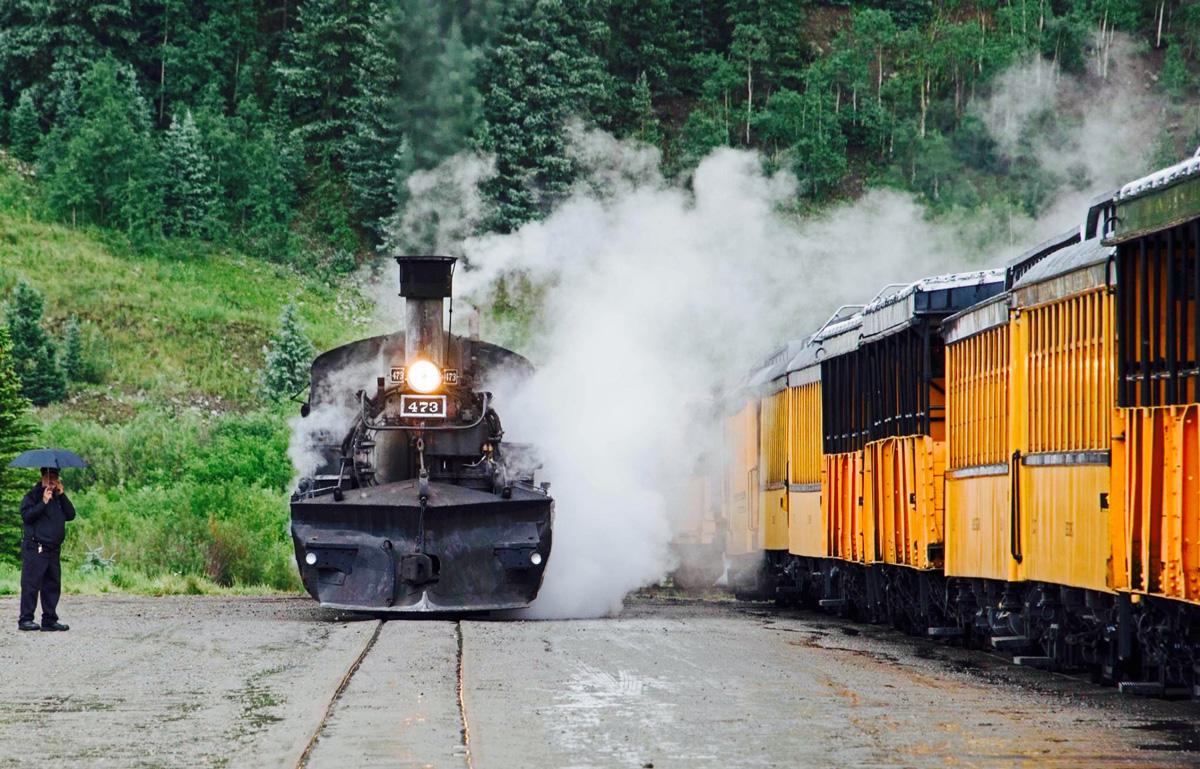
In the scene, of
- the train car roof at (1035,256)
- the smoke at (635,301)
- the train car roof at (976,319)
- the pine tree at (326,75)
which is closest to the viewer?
the train car roof at (1035,256)

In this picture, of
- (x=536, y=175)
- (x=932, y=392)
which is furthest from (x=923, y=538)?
(x=536, y=175)

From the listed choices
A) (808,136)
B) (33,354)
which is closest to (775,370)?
(33,354)

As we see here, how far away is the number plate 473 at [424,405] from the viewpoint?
77.9 feet

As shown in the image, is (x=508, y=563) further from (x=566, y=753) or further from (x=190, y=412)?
(x=190, y=412)

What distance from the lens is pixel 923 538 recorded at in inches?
752

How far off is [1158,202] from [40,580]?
12945 mm

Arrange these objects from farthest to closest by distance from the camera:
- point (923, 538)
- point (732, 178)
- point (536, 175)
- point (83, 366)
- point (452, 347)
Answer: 1. point (83, 366)
2. point (536, 175)
3. point (732, 178)
4. point (452, 347)
5. point (923, 538)

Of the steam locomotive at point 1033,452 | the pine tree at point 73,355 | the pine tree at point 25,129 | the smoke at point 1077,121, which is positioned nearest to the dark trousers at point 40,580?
the steam locomotive at point 1033,452

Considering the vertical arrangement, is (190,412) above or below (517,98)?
below

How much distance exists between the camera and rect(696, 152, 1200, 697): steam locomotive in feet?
40.2

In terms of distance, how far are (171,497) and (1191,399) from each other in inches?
1321

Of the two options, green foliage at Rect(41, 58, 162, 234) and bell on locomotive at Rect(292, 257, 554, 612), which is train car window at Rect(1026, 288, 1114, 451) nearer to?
bell on locomotive at Rect(292, 257, 554, 612)

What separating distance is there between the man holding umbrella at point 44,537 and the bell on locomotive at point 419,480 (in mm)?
2517

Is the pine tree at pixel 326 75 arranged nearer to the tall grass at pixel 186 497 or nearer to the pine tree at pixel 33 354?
the pine tree at pixel 33 354
